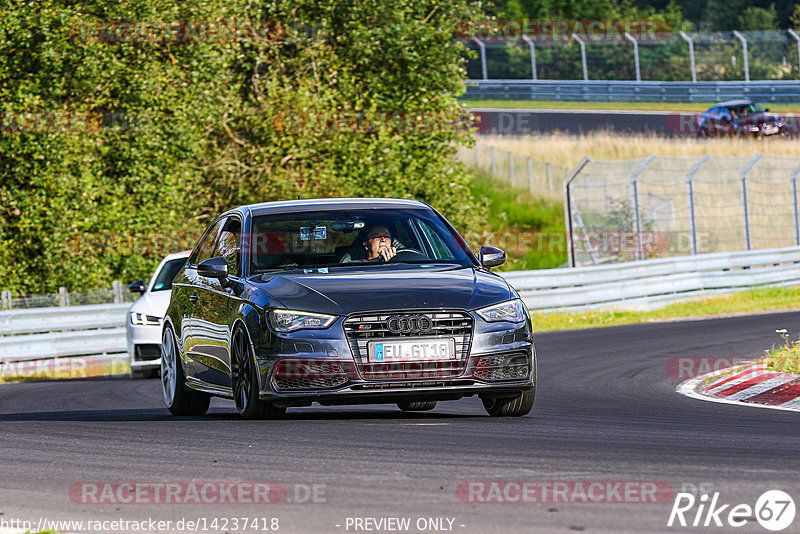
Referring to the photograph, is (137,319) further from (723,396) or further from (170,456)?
(170,456)

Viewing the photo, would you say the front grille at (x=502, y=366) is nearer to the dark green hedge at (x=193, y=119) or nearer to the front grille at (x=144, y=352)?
the front grille at (x=144, y=352)

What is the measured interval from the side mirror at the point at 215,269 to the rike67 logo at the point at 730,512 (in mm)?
4760

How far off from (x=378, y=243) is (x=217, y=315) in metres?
1.26

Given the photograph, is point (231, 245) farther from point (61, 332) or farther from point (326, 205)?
point (61, 332)

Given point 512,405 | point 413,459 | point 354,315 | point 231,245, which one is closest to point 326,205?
point 231,245

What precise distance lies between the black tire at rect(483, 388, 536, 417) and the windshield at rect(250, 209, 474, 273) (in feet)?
3.34

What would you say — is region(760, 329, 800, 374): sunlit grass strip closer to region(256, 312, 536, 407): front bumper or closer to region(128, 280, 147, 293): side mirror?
region(256, 312, 536, 407): front bumper

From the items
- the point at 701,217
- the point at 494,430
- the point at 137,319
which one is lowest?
the point at 701,217

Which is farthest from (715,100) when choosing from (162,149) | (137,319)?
(137,319)

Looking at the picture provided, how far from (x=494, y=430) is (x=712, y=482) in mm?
2553

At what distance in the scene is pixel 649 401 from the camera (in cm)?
1186

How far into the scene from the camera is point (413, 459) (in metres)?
7.57

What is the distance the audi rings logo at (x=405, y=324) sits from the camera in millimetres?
9047

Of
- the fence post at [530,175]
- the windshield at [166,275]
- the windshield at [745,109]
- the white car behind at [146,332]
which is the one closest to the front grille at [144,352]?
the white car behind at [146,332]
